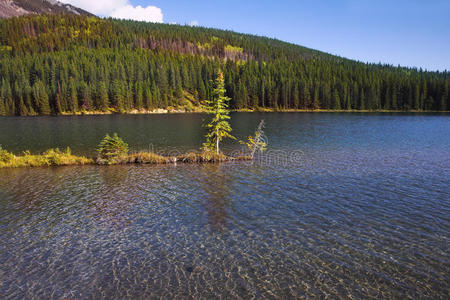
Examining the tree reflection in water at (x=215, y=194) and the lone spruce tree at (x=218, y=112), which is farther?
the lone spruce tree at (x=218, y=112)

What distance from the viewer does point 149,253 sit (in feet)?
49.2

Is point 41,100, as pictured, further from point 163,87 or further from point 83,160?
point 83,160

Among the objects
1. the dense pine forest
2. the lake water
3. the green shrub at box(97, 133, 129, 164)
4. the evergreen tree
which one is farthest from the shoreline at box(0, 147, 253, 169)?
the evergreen tree

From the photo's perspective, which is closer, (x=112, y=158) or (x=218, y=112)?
(x=112, y=158)

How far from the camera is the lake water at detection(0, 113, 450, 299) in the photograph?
12.4 m

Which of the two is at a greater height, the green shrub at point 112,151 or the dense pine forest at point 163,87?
the dense pine forest at point 163,87

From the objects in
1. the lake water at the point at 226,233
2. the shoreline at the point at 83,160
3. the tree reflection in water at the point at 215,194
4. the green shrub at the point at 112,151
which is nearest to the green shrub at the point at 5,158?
the shoreline at the point at 83,160

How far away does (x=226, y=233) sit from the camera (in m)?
17.2

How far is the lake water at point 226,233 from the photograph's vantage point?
12.4 metres

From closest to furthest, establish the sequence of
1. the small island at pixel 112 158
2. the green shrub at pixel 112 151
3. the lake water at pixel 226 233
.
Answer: the lake water at pixel 226 233 → the small island at pixel 112 158 → the green shrub at pixel 112 151

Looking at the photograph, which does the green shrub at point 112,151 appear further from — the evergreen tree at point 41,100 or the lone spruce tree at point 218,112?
the evergreen tree at point 41,100

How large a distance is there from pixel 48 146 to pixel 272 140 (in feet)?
130

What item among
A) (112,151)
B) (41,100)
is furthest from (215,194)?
(41,100)

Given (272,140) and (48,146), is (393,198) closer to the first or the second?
(272,140)
